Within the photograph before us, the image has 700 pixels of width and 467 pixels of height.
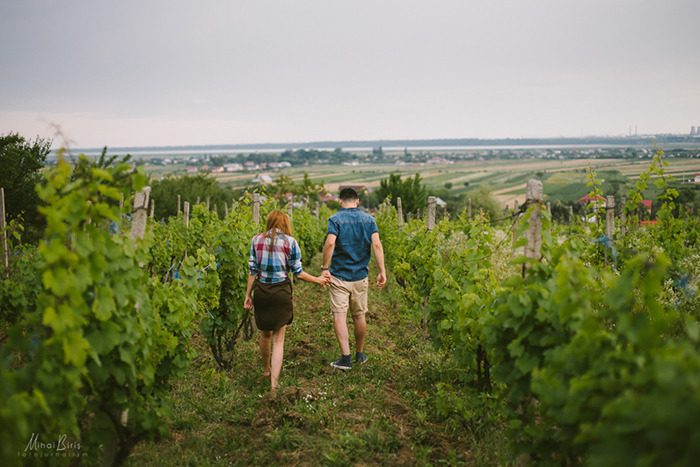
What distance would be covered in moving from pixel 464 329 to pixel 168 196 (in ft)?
107

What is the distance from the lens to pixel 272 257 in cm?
378

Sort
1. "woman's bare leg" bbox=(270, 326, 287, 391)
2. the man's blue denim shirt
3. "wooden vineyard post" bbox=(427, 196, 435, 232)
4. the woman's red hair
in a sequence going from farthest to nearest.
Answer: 1. "wooden vineyard post" bbox=(427, 196, 435, 232)
2. the man's blue denim shirt
3. "woman's bare leg" bbox=(270, 326, 287, 391)
4. the woman's red hair

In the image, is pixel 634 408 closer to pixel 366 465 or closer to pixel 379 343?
Answer: pixel 366 465

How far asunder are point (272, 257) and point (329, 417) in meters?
1.46

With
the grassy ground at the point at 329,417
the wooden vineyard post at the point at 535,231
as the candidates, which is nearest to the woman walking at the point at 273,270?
the grassy ground at the point at 329,417

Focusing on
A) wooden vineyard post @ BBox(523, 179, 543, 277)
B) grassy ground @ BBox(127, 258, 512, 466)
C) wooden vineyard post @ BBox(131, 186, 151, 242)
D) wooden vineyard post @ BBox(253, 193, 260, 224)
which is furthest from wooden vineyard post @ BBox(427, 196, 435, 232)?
wooden vineyard post @ BBox(131, 186, 151, 242)

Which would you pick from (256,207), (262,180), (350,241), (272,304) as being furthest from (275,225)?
(262,180)

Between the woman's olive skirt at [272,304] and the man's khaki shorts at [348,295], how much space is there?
0.71 meters

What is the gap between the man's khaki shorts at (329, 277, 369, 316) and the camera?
4461mm

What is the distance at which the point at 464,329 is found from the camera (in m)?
3.29

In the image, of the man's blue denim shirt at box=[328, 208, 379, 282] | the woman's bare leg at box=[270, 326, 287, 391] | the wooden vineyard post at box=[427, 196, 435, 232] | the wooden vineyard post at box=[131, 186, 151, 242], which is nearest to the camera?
the wooden vineyard post at box=[131, 186, 151, 242]

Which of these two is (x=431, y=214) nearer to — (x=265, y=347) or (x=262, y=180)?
(x=265, y=347)

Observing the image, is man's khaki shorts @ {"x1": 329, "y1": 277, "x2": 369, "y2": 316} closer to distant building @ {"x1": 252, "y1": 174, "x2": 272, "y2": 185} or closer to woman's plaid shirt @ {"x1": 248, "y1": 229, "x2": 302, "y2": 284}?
woman's plaid shirt @ {"x1": 248, "y1": 229, "x2": 302, "y2": 284}

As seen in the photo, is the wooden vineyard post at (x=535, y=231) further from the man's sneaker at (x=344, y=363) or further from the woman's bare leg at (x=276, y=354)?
the man's sneaker at (x=344, y=363)
